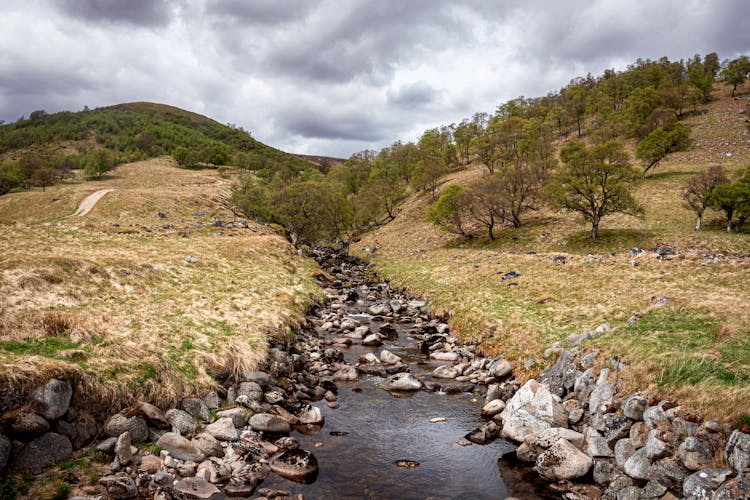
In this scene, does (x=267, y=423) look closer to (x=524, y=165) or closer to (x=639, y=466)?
(x=639, y=466)

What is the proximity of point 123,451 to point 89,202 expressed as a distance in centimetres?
7045

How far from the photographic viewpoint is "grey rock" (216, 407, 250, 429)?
14.8m

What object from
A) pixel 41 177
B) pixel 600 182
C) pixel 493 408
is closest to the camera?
pixel 493 408

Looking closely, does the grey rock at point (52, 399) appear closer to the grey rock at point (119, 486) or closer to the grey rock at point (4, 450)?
the grey rock at point (4, 450)

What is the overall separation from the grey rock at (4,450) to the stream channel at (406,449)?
685 centimetres

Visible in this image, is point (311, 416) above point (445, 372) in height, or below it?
above

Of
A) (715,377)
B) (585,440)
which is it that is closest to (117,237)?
(585,440)

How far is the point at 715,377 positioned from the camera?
487 inches

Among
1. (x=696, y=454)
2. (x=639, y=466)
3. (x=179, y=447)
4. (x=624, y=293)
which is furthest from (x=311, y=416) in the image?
(x=624, y=293)

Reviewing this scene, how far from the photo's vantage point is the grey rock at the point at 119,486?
1052 centimetres

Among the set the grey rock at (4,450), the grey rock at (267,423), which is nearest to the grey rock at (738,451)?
the grey rock at (267,423)

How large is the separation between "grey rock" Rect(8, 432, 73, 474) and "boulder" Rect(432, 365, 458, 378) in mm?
16070

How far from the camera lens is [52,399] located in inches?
455

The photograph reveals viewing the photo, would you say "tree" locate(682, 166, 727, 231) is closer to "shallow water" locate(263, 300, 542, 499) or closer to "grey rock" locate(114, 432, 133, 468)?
"shallow water" locate(263, 300, 542, 499)
